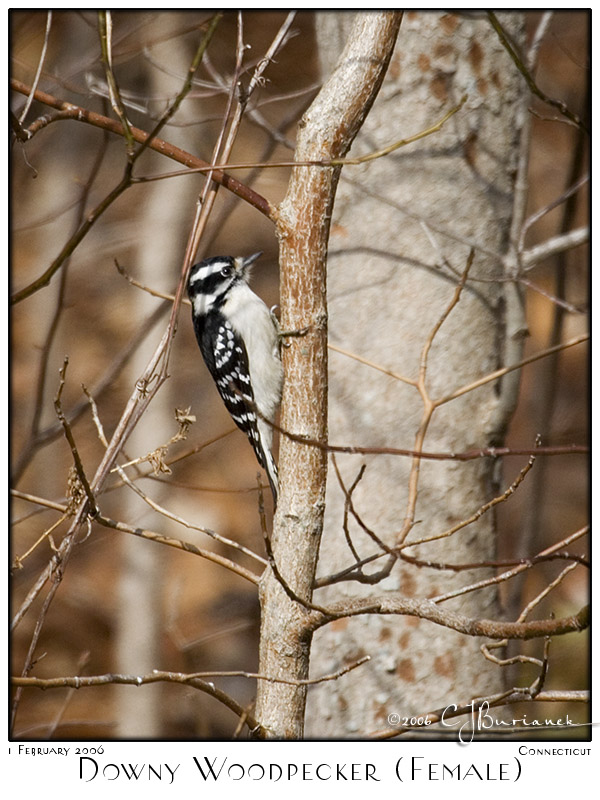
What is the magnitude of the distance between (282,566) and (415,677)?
4.68 feet

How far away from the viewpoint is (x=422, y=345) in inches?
119

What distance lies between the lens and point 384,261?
3.09 metres

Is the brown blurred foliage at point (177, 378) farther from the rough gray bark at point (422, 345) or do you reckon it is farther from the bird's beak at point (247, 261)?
the bird's beak at point (247, 261)

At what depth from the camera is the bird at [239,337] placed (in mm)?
3088

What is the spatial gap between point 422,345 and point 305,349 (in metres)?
1.32

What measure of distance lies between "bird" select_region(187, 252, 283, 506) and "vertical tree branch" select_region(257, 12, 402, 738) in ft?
4.01

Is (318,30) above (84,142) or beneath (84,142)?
beneath

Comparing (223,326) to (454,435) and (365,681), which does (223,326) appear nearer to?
(454,435)

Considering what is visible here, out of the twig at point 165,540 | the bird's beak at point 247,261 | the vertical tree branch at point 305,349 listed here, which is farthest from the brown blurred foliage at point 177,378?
the twig at point 165,540

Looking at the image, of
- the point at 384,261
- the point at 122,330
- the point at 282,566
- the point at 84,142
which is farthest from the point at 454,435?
the point at 84,142

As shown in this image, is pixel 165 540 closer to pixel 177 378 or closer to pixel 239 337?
pixel 239 337

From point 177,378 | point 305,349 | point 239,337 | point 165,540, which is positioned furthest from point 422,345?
point 177,378

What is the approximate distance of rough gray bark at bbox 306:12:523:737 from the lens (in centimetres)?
297

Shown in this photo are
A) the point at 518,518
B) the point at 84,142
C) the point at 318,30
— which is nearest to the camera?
the point at 318,30
